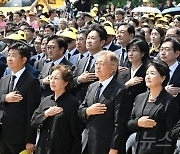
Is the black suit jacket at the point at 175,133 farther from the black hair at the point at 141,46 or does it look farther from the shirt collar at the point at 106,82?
the black hair at the point at 141,46

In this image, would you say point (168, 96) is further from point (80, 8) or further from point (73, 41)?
point (80, 8)

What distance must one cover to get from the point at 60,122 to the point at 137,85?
107 centimetres

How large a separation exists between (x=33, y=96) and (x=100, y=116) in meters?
1.07

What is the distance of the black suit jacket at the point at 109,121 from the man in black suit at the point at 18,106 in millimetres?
868

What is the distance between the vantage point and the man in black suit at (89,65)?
20.2 ft

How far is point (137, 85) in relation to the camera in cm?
567

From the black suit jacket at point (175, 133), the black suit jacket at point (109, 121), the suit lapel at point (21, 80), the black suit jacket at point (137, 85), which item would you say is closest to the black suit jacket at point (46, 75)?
the suit lapel at point (21, 80)

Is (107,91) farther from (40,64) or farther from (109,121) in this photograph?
(40,64)

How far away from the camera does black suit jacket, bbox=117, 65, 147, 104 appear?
5.66 m

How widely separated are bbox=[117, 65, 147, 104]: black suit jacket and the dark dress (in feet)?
2.41

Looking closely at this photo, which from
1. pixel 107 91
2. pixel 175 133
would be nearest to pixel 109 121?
pixel 107 91

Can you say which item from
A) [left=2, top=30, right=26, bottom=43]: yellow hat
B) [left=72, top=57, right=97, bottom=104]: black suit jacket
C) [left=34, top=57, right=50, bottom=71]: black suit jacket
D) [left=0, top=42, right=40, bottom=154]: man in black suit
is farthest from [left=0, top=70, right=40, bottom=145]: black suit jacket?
[left=2, top=30, right=26, bottom=43]: yellow hat

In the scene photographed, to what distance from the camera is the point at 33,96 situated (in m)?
5.79

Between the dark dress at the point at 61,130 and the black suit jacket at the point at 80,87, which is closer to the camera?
the dark dress at the point at 61,130
